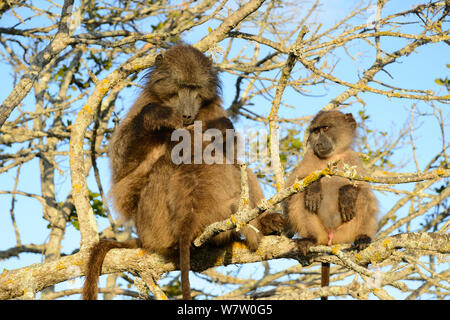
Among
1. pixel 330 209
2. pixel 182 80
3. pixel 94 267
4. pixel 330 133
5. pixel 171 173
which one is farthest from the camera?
pixel 330 133

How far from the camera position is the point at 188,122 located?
5.43 m

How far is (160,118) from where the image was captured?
5199mm

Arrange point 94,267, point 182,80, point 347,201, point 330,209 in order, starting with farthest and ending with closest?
point 182,80, point 330,209, point 347,201, point 94,267

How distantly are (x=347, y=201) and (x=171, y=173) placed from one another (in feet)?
6.06

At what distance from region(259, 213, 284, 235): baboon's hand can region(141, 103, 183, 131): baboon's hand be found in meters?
1.31

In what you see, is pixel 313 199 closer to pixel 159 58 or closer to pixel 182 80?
pixel 182 80

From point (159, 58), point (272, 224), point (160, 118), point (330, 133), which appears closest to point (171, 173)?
point (160, 118)

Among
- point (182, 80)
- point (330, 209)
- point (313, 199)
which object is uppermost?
point (182, 80)

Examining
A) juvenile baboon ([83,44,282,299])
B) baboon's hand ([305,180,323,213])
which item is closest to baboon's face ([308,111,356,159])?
baboon's hand ([305,180,323,213])

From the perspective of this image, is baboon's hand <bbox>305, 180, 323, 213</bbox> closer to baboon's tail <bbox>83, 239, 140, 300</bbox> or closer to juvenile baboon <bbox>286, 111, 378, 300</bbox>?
juvenile baboon <bbox>286, 111, 378, 300</bbox>

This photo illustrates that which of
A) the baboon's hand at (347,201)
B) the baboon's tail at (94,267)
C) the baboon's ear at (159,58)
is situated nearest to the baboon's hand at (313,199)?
the baboon's hand at (347,201)

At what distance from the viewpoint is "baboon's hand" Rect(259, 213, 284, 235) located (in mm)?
5266

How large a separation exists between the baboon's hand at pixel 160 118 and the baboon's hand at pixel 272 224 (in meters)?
1.31
